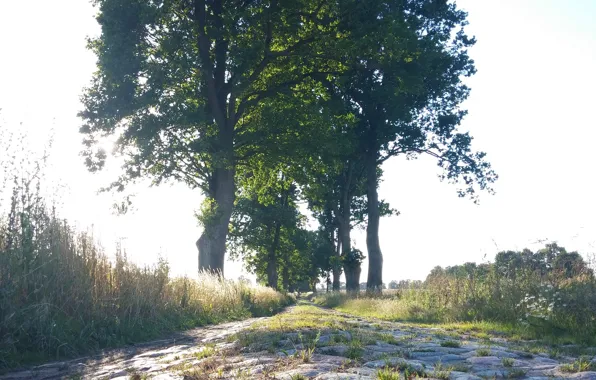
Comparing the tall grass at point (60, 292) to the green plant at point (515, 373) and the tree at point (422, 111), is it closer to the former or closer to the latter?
the green plant at point (515, 373)

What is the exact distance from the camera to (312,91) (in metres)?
22.1

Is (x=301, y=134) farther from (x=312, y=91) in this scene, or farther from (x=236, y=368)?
(x=236, y=368)

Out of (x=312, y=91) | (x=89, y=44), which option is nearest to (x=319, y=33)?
(x=312, y=91)

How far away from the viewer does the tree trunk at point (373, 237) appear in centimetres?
2648

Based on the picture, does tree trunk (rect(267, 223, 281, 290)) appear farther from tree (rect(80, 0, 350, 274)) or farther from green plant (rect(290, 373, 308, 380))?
green plant (rect(290, 373, 308, 380))

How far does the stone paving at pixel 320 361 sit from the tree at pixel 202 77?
1224cm

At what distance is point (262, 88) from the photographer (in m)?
22.0

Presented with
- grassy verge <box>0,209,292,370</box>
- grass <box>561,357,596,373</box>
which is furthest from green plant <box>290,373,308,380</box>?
grassy verge <box>0,209,292,370</box>

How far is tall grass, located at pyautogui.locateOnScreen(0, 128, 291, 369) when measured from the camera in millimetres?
7004

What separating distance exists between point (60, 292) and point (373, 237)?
20.4m

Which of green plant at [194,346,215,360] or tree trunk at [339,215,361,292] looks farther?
tree trunk at [339,215,361,292]

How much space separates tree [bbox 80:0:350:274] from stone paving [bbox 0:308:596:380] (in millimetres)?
→ 12239

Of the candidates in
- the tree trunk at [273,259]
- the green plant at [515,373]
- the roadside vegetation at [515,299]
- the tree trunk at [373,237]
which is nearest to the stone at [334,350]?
A: the green plant at [515,373]

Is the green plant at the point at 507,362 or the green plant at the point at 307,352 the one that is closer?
the green plant at the point at 307,352
